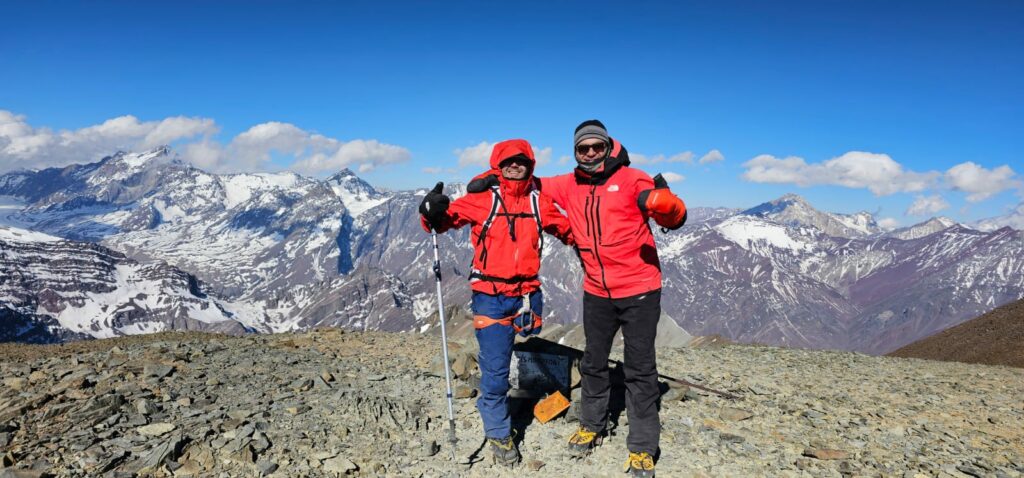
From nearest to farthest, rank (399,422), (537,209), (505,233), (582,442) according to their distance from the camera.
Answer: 1. (505,233)
2. (537,209)
3. (582,442)
4. (399,422)

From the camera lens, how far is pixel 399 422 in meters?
9.44

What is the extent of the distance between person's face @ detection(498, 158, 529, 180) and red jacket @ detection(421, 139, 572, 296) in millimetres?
82

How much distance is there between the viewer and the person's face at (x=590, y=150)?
7.86 m

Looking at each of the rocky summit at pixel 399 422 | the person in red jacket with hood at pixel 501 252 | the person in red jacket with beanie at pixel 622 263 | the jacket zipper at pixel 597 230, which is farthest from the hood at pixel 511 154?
the rocky summit at pixel 399 422

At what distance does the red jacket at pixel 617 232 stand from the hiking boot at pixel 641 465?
2397 millimetres

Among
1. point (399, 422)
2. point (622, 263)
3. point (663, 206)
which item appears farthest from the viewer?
point (399, 422)

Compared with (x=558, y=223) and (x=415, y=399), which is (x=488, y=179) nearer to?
(x=558, y=223)

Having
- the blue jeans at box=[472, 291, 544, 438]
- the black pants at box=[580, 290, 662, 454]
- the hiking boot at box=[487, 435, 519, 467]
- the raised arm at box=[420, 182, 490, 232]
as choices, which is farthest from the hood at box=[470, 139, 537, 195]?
the hiking boot at box=[487, 435, 519, 467]

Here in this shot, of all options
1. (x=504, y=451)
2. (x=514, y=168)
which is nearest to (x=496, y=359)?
(x=504, y=451)

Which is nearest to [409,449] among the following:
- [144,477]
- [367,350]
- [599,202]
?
[144,477]

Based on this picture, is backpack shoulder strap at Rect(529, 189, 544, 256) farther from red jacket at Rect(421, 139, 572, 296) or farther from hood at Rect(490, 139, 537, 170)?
hood at Rect(490, 139, 537, 170)

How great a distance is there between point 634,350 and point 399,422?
14.6 ft

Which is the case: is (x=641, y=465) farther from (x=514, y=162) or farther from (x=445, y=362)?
(x=514, y=162)

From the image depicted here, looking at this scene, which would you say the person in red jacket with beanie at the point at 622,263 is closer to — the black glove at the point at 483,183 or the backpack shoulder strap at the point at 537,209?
the backpack shoulder strap at the point at 537,209
